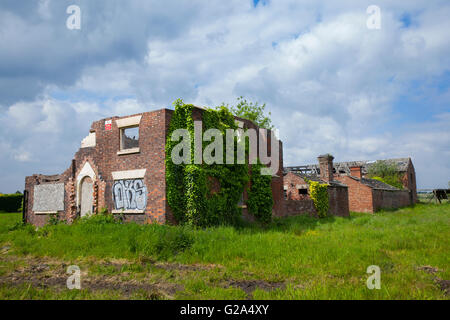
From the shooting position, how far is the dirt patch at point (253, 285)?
21.1 feet

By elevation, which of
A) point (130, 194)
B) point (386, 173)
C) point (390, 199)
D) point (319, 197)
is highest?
point (386, 173)

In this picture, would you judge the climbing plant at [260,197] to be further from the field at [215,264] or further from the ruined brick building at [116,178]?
the field at [215,264]

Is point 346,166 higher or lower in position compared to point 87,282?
higher

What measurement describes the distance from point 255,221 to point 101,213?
7.75 m

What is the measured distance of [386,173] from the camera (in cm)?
4141

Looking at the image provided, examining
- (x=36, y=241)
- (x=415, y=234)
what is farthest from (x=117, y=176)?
(x=415, y=234)

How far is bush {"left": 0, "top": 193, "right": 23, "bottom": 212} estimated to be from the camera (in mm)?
34000

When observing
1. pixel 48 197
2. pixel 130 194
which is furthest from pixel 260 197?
pixel 48 197

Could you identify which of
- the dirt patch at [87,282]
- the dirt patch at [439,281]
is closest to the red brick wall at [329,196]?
the dirt patch at [439,281]

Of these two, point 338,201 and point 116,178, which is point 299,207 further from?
point 116,178

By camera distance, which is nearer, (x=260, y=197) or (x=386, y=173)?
(x=260, y=197)

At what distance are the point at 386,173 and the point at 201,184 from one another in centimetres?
3662
